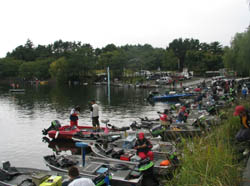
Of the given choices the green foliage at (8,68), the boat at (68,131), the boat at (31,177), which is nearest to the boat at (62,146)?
the boat at (68,131)

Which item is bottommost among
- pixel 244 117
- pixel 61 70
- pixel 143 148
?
pixel 143 148

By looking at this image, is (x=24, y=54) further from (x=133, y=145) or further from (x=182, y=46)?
(x=133, y=145)

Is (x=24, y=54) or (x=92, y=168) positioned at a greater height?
(x=24, y=54)

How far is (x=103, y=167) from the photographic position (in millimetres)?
9656

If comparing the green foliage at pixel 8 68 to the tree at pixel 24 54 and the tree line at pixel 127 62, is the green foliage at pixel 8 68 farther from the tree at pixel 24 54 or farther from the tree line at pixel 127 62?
the tree at pixel 24 54

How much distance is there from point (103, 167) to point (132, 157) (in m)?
1.67

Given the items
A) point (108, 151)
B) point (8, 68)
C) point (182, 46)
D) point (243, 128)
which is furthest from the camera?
point (8, 68)

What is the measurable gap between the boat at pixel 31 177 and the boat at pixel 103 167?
64 centimetres

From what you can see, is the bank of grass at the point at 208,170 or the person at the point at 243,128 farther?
the person at the point at 243,128

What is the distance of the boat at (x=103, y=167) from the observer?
9125 mm

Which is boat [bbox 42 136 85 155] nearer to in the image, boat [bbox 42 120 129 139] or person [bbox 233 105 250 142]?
boat [bbox 42 120 129 139]

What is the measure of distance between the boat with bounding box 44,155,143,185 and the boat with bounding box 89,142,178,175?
0.40 meters

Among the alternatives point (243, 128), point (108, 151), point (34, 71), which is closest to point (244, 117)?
point (243, 128)

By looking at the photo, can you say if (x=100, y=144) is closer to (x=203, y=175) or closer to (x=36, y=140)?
(x=36, y=140)
